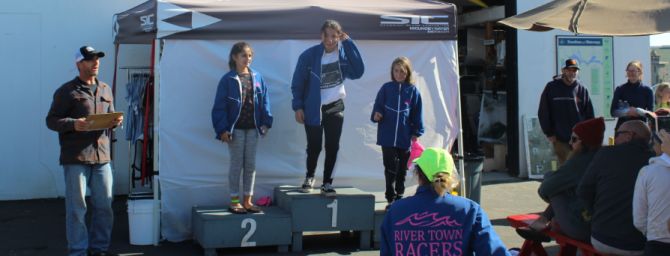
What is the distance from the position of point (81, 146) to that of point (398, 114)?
2877 mm

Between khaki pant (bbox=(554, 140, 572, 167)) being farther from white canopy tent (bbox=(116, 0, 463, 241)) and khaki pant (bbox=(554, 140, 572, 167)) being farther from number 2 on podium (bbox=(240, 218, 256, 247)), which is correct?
number 2 on podium (bbox=(240, 218, 256, 247))

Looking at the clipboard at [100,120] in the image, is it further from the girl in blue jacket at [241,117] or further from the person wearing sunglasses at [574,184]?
the person wearing sunglasses at [574,184]

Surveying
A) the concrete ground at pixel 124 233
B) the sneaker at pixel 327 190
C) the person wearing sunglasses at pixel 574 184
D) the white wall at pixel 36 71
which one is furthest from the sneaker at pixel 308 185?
the white wall at pixel 36 71

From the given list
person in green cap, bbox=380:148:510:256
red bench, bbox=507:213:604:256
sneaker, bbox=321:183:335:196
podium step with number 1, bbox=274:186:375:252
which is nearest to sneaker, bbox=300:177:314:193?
podium step with number 1, bbox=274:186:375:252

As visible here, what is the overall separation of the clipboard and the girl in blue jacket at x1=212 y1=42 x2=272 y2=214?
1.01 metres

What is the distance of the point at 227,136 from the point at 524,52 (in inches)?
241

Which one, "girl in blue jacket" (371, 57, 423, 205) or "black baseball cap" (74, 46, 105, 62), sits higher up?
"black baseball cap" (74, 46, 105, 62)

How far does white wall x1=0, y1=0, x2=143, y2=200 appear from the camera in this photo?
9531mm

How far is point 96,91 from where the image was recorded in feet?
20.4

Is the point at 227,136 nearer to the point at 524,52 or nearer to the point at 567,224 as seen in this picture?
the point at 567,224

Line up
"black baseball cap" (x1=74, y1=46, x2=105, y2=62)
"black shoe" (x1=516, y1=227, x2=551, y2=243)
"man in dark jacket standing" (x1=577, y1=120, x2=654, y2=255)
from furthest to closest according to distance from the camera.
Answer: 1. "black baseball cap" (x1=74, y1=46, x2=105, y2=62)
2. "black shoe" (x1=516, y1=227, x2=551, y2=243)
3. "man in dark jacket standing" (x1=577, y1=120, x2=654, y2=255)

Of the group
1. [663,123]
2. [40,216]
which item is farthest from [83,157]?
[663,123]

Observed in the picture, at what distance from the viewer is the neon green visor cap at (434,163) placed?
11.2ft

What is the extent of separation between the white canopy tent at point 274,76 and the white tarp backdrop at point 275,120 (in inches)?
0.4
